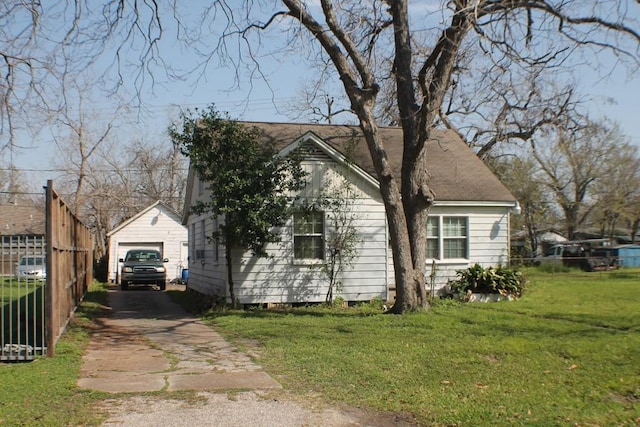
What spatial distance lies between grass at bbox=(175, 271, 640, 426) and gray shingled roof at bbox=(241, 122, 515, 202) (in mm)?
5125

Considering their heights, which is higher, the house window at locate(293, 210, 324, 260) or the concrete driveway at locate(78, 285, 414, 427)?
the house window at locate(293, 210, 324, 260)

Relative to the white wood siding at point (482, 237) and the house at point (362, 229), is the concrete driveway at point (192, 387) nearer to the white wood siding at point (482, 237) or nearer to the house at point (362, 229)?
the house at point (362, 229)

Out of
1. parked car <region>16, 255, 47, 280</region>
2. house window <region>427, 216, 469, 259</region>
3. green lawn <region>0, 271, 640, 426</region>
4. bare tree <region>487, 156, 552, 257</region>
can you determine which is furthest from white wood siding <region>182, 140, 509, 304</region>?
bare tree <region>487, 156, 552, 257</region>

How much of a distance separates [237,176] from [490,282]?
7.69m

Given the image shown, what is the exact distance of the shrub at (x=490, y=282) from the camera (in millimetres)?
18828

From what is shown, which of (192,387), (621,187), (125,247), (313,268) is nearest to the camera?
(192,387)

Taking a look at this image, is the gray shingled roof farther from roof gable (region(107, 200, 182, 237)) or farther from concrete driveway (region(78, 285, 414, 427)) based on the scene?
roof gable (region(107, 200, 182, 237))

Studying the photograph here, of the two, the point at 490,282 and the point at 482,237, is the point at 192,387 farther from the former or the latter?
the point at 482,237

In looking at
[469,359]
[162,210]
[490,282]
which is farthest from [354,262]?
[162,210]

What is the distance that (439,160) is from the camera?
2286 centimetres

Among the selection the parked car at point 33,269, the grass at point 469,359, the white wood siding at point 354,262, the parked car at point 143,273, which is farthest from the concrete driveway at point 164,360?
the parked car at point 143,273

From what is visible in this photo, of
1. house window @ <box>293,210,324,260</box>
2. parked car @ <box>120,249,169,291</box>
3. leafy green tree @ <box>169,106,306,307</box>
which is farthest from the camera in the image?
parked car @ <box>120,249,169,291</box>

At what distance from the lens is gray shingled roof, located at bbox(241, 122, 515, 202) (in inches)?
820

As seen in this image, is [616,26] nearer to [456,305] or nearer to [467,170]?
[456,305]
